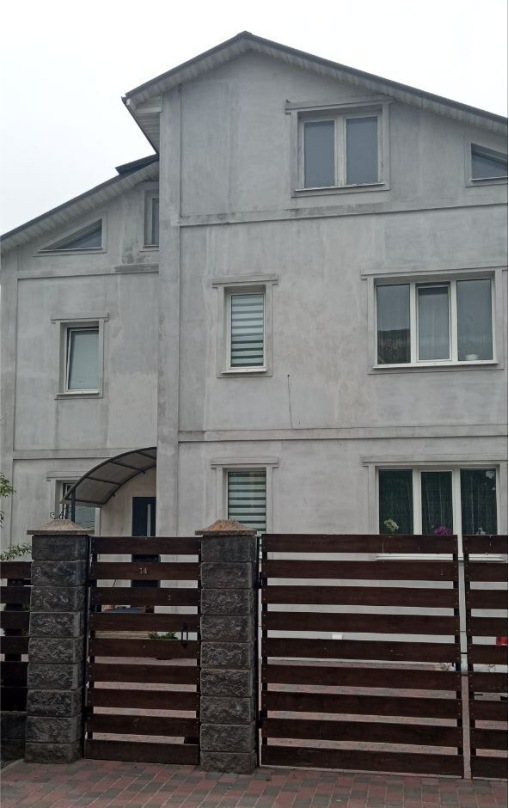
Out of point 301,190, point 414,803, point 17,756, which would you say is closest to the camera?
point 414,803

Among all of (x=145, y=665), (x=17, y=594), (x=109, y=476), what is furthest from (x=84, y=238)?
(x=145, y=665)

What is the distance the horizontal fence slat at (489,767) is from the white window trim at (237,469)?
22.7ft

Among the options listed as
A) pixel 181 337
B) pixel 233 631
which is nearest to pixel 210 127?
pixel 181 337

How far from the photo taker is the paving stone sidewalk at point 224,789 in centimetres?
661

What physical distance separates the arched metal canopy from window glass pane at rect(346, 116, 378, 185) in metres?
5.88

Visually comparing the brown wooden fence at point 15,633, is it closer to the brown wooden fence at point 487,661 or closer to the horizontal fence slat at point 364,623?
the horizontal fence slat at point 364,623

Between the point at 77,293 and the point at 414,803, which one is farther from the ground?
the point at 77,293

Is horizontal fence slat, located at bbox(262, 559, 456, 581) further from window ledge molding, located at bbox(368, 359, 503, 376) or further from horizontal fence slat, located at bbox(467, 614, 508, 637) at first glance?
window ledge molding, located at bbox(368, 359, 503, 376)

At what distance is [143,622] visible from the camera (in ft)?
25.7

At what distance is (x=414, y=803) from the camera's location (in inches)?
259

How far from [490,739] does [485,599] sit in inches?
44.5

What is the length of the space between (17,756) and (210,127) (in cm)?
1069

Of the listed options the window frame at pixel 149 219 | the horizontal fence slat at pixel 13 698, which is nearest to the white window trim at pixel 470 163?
the window frame at pixel 149 219

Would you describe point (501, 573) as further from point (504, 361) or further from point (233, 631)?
point (504, 361)
